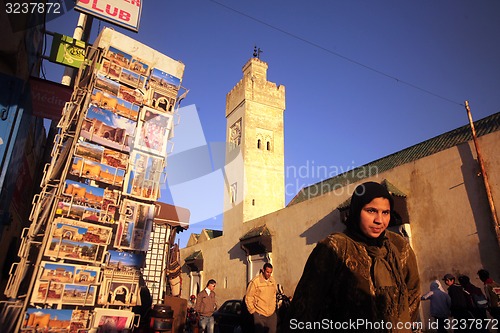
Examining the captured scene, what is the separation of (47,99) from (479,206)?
12.2m

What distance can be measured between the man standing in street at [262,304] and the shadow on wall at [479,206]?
738 centimetres

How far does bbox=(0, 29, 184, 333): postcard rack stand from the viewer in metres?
5.30

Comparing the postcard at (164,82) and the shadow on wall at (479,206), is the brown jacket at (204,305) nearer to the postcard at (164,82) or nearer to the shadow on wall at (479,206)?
the postcard at (164,82)

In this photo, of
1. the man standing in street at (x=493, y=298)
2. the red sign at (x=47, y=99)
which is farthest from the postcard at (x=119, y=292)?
the man standing in street at (x=493, y=298)

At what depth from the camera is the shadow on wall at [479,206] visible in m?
9.62

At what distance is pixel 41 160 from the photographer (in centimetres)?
977

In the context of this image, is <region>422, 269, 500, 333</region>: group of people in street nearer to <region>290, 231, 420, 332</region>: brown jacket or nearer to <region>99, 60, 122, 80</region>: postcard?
<region>290, 231, 420, 332</region>: brown jacket

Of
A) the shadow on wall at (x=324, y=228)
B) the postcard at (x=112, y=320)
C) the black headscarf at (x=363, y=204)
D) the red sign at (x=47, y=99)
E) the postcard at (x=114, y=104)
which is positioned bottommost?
the postcard at (x=112, y=320)

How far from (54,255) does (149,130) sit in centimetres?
298

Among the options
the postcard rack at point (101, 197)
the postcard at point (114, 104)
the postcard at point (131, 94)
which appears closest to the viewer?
the postcard rack at point (101, 197)

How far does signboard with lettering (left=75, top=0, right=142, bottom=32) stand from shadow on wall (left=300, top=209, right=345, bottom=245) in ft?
36.6

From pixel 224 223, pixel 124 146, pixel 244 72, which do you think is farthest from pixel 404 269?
pixel 244 72

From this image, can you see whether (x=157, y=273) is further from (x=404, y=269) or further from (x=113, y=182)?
(x=404, y=269)

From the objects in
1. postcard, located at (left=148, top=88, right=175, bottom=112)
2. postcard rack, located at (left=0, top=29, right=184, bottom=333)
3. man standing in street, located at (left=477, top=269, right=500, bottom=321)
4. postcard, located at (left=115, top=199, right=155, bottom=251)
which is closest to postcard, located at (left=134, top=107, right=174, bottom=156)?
postcard rack, located at (left=0, top=29, right=184, bottom=333)
